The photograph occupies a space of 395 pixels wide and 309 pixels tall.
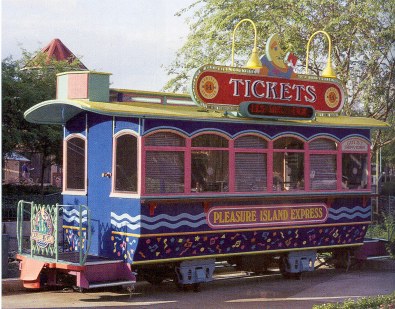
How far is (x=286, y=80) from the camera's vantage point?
12.9 meters

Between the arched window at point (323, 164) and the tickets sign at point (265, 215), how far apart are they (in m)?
0.39

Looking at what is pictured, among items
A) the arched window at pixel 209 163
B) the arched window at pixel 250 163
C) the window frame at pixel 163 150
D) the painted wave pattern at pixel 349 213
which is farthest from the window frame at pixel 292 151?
the window frame at pixel 163 150

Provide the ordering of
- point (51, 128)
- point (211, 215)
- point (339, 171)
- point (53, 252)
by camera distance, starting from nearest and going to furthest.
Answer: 1. point (53, 252)
2. point (211, 215)
3. point (339, 171)
4. point (51, 128)

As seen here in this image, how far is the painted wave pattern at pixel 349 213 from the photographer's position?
535 inches

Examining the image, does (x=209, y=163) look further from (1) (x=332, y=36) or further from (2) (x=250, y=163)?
(1) (x=332, y=36)

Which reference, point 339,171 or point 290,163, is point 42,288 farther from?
point 339,171

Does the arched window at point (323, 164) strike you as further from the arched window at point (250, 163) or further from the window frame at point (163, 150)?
the window frame at point (163, 150)

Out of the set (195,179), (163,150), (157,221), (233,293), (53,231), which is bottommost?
(233,293)

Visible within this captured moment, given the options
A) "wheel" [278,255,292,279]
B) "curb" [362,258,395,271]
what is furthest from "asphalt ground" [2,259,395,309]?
"curb" [362,258,395,271]

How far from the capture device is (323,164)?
13461 millimetres

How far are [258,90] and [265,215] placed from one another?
2086 millimetres

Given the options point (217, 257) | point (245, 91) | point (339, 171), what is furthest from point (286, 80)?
point (217, 257)

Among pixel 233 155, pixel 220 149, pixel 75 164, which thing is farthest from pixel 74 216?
pixel 233 155

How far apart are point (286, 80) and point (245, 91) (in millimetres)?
1018
